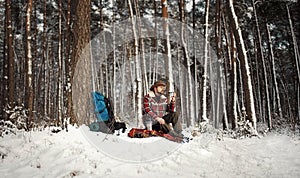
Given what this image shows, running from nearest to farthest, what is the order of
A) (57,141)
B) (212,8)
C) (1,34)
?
1. (57,141)
2. (212,8)
3. (1,34)

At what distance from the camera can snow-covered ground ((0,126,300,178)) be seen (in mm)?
4562

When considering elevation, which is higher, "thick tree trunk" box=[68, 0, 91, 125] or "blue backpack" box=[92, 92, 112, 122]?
"thick tree trunk" box=[68, 0, 91, 125]

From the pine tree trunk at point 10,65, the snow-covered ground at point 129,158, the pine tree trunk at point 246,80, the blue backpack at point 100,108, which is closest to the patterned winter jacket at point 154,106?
the snow-covered ground at point 129,158

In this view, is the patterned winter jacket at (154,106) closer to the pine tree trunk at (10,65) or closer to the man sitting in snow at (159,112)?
the man sitting in snow at (159,112)

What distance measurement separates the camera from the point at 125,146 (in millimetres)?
5566

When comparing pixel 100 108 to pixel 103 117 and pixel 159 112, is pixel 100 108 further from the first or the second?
pixel 159 112

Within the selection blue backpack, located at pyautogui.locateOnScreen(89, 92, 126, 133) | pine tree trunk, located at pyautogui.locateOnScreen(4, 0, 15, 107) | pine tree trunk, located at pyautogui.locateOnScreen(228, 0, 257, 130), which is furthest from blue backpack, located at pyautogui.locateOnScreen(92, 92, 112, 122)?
pine tree trunk, located at pyautogui.locateOnScreen(228, 0, 257, 130)

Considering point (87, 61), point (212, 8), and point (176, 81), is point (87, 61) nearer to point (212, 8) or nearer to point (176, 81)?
point (212, 8)

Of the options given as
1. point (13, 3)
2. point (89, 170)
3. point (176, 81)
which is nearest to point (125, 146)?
point (89, 170)

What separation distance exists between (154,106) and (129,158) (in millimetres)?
2156

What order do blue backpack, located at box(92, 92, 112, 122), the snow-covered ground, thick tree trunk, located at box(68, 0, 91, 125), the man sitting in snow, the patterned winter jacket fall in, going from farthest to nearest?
thick tree trunk, located at box(68, 0, 91, 125) → blue backpack, located at box(92, 92, 112, 122) → the patterned winter jacket → the man sitting in snow → the snow-covered ground

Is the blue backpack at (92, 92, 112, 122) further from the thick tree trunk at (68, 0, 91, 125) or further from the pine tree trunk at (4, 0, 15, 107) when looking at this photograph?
the pine tree trunk at (4, 0, 15, 107)

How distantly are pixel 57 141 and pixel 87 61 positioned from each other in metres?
2.48

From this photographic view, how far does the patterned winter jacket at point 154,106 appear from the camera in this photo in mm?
6769
